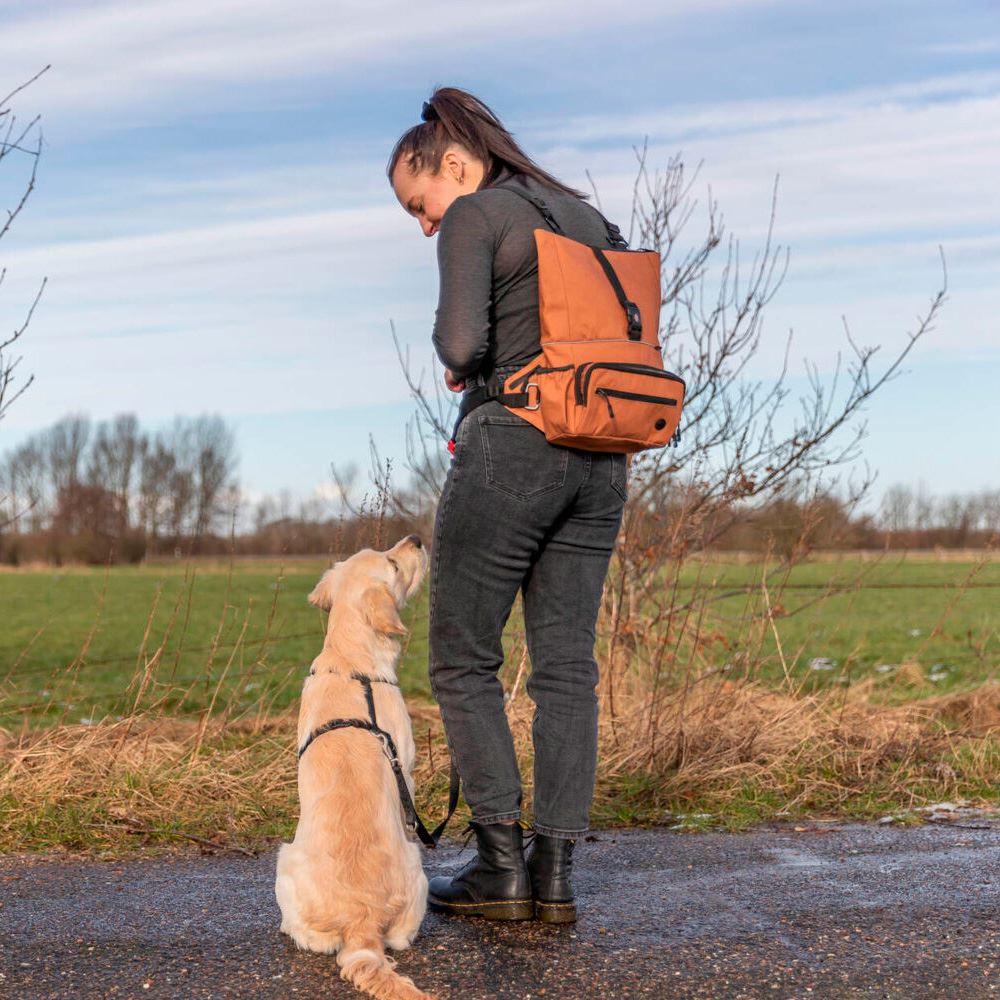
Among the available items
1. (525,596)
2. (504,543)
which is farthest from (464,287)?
(525,596)

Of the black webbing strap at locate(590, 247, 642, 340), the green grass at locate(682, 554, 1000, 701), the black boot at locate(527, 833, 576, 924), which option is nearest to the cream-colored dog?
the black boot at locate(527, 833, 576, 924)

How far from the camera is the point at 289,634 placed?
2008cm

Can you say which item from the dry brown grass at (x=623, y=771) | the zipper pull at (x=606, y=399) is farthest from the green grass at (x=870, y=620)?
the zipper pull at (x=606, y=399)

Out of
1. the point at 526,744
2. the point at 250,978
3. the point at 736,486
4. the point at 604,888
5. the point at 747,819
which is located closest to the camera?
the point at 250,978

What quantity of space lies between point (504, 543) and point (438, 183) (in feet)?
3.73

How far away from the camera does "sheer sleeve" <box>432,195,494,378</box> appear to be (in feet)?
10.4

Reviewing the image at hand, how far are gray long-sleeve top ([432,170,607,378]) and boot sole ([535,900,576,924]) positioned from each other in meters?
1.63

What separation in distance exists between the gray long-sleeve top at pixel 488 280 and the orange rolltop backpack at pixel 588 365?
52 millimetres

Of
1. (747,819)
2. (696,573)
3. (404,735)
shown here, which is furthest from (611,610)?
(404,735)

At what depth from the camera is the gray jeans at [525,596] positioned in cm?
324

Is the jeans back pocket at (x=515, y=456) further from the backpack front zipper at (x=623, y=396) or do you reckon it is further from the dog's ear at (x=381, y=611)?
the dog's ear at (x=381, y=611)

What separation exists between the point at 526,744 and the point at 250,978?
126 inches

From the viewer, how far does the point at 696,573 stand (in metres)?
7.56

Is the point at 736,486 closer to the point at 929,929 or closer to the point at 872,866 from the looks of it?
the point at 872,866
